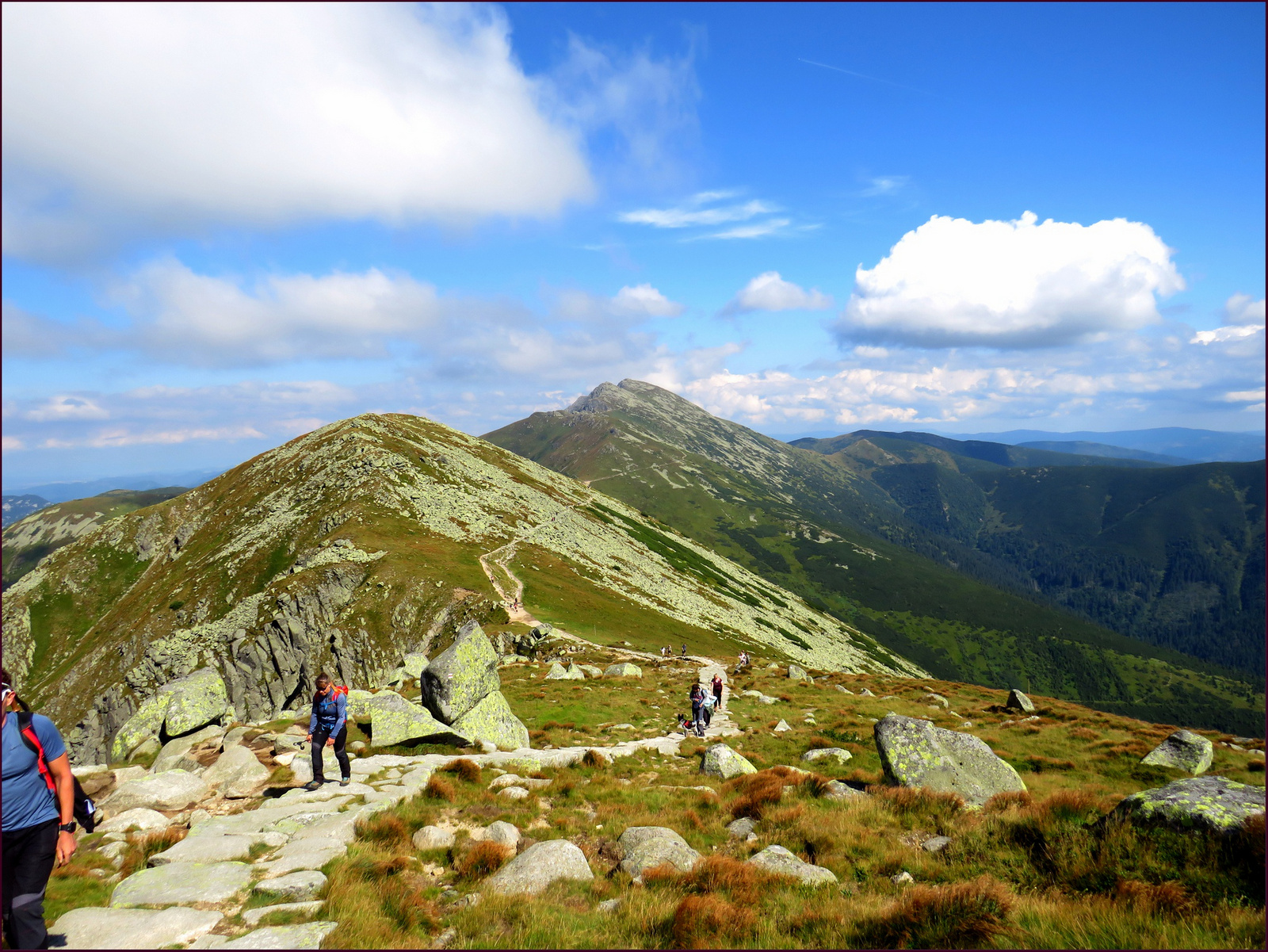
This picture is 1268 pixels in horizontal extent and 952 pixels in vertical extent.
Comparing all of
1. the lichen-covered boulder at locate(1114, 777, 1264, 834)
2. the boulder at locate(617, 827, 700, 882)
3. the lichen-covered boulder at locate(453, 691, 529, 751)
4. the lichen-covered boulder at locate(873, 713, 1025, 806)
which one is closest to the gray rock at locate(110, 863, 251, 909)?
the boulder at locate(617, 827, 700, 882)

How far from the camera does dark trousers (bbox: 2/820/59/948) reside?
27.1 feet

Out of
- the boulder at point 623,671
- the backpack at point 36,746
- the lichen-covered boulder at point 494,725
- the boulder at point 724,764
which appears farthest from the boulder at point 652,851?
the boulder at point 623,671

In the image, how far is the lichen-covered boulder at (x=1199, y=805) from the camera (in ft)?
32.5

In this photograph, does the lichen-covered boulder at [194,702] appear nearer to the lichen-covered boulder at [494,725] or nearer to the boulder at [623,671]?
the lichen-covered boulder at [494,725]

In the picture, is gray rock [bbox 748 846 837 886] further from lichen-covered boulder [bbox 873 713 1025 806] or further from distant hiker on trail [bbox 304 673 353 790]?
distant hiker on trail [bbox 304 673 353 790]

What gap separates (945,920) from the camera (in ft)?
29.3

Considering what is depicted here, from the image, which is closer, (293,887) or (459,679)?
(293,887)

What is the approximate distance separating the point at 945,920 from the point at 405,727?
19.9 metres

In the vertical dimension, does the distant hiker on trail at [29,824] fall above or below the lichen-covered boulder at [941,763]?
above

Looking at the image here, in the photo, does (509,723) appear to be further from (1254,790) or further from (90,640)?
(90,640)

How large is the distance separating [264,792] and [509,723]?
35.7 feet

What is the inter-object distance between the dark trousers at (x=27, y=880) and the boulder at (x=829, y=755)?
23092 mm

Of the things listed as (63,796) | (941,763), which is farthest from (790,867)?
(63,796)

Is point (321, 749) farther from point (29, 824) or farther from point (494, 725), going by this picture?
point (29, 824)
